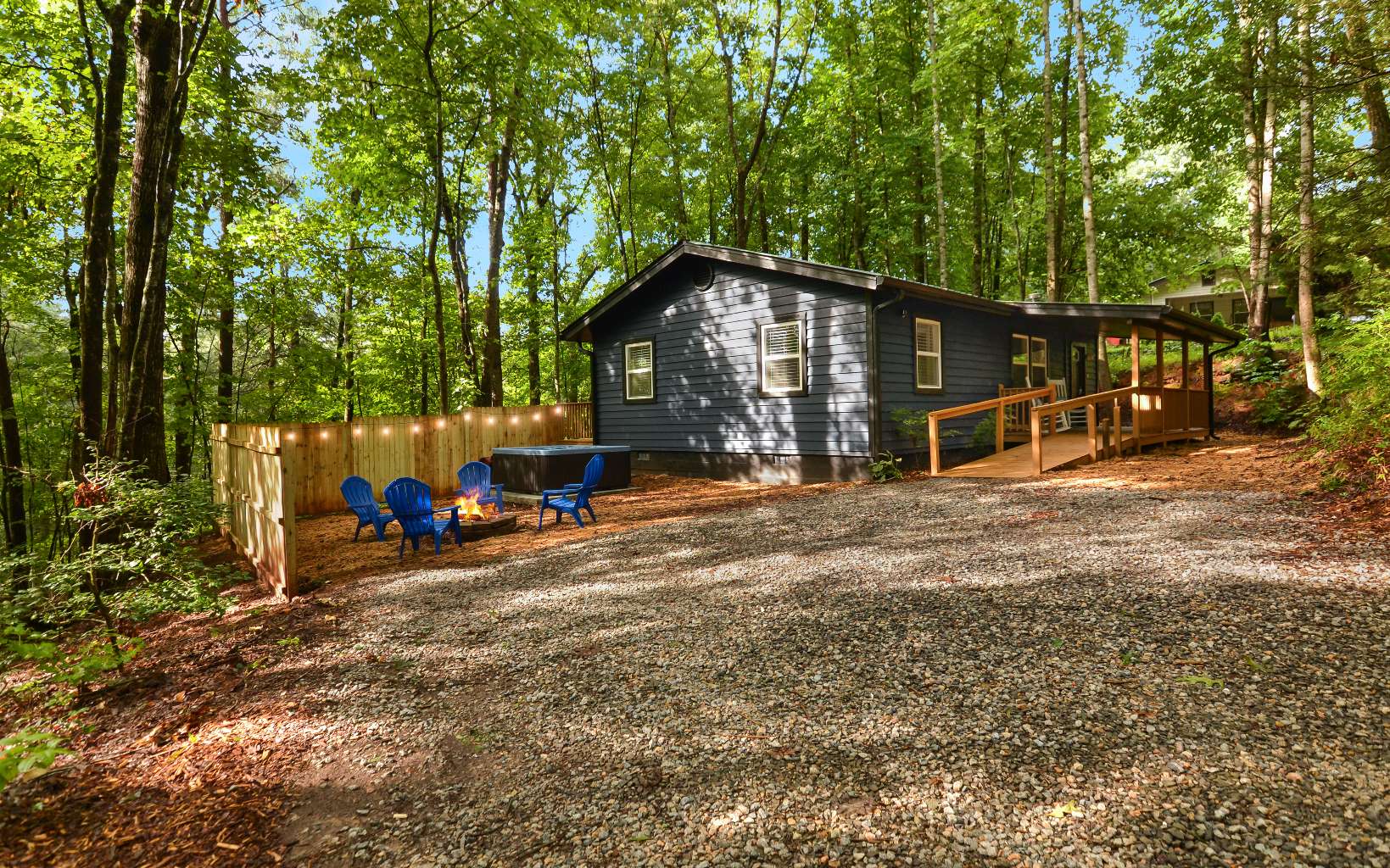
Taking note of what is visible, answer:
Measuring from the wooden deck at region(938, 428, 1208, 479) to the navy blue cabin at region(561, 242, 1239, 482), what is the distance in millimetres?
920

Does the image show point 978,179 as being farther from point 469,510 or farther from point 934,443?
point 469,510

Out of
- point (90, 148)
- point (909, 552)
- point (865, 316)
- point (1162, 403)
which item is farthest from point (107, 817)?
point (1162, 403)

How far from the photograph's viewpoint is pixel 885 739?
2645 mm

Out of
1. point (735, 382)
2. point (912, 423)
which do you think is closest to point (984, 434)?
point (912, 423)

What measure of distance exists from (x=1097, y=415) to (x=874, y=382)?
3.86m

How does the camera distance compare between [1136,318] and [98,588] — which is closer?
[98,588]

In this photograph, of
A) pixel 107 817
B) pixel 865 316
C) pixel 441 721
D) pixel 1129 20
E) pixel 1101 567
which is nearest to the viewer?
pixel 107 817

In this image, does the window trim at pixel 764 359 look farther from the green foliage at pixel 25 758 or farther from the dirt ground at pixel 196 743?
the green foliage at pixel 25 758

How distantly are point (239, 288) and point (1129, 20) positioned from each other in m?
24.5

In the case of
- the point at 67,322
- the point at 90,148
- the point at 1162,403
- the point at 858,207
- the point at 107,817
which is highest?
the point at 858,207

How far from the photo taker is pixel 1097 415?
10883mm

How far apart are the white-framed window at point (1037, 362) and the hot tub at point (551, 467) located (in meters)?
9.73

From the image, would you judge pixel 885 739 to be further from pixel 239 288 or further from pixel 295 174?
pixel 295 174

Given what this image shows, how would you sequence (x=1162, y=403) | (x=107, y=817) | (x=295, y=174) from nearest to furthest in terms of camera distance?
(x=107, y=817)
(x=1162, y=403)
(x=295, y=174)
